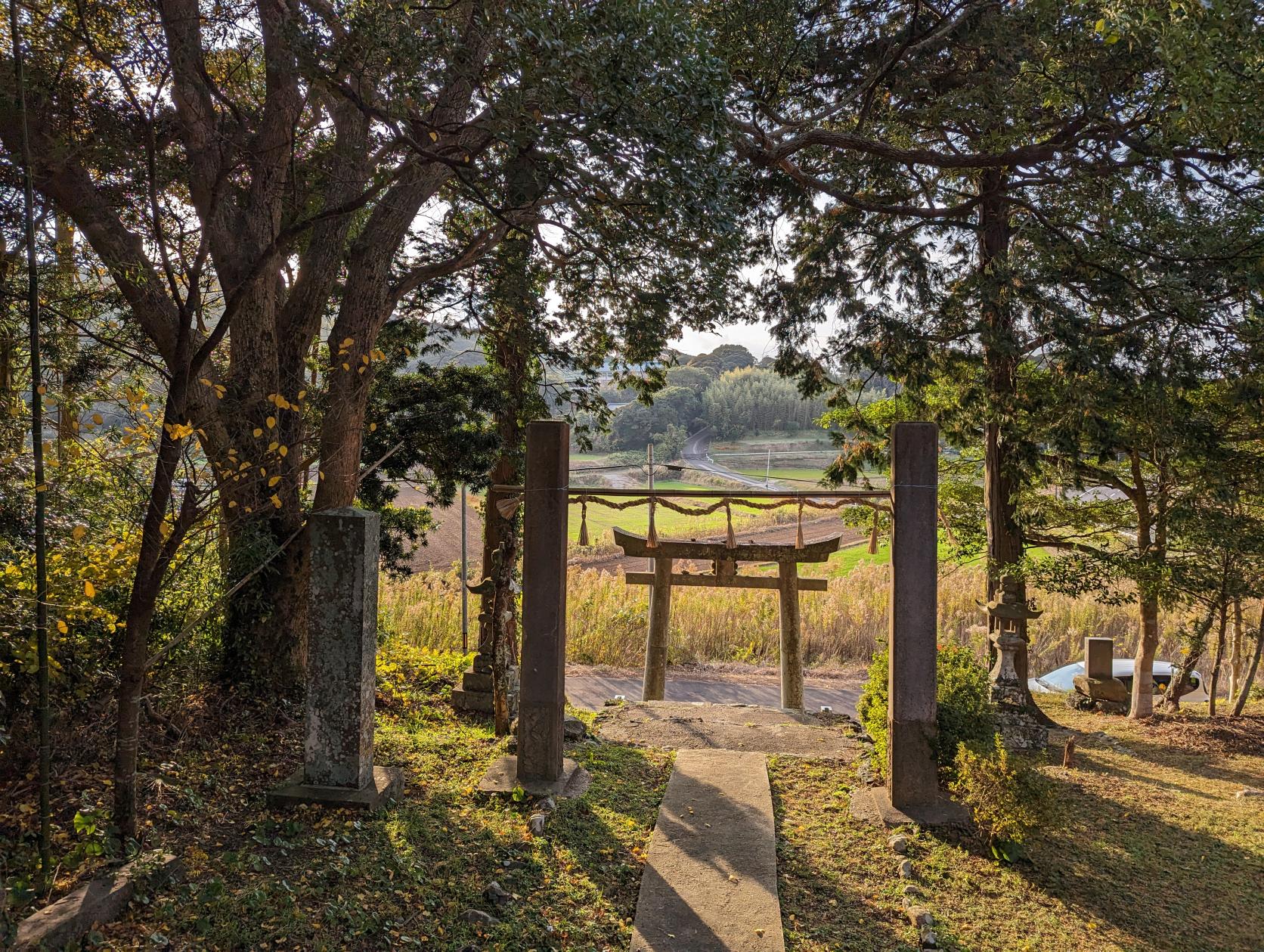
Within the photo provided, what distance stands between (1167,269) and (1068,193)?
1358 millimetres

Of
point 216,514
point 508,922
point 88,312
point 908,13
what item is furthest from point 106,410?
point 908,13

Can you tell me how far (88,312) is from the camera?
626cm

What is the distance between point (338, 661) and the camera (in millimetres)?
5043

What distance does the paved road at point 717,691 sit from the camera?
12.7m

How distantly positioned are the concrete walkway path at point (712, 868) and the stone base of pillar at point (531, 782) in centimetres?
71

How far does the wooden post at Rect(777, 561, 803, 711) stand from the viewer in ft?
33.7

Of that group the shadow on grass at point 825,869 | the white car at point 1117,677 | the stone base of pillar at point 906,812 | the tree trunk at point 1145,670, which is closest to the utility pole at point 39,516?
the shadow on grass at point 825,869

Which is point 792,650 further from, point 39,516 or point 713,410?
point 713,410

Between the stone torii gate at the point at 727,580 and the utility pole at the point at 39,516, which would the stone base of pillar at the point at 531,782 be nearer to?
the utility pole at the point at 39,516

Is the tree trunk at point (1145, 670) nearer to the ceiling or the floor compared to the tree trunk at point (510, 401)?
nearer to the floor

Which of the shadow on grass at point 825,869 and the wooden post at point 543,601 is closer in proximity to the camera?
the shadow on grass at point 825,869

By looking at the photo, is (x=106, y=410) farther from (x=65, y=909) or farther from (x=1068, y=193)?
(x=1068, y=193)

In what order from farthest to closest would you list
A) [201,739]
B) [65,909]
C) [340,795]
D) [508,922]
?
[201,739]
[340,795]
[508,922]
[65,909]

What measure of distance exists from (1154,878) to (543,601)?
4.67 meters
